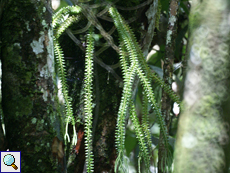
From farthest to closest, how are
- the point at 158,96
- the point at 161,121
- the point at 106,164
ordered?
the point at 158,96 → the point at 106,164 → the point at 161,121

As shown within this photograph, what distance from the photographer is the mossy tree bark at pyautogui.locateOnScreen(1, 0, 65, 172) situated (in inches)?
35.4

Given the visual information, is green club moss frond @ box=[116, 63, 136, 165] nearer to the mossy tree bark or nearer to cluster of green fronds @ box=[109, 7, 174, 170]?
cluster of green fronds @ box=[109, 7, 174, 170]

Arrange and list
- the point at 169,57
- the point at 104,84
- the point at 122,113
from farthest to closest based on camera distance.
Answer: the point at 169,57 < the point at 104,84 < the point at 122,113

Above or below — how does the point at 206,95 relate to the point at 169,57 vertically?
below

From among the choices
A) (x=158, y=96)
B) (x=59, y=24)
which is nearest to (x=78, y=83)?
(x=59, y=24)

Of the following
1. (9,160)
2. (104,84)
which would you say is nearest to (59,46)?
(104,84)

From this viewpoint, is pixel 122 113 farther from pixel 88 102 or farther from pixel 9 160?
pixel 9 160

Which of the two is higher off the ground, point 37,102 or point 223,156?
point 37,102

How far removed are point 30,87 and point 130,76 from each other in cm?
41

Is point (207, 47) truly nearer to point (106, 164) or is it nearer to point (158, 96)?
point (106, 164)

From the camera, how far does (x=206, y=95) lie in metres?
0.60

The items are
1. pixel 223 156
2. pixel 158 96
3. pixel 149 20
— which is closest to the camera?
pixel 223 156

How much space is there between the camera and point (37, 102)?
0.93 meters

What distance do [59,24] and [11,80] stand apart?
399mm
